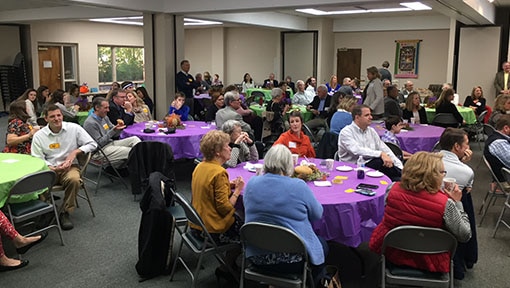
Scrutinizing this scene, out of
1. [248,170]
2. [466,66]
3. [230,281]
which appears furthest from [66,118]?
[466,66]

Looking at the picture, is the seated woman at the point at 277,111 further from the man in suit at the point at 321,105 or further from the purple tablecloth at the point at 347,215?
the purple tablecloth at the point at 347,215

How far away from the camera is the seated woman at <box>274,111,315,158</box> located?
4.81 meters

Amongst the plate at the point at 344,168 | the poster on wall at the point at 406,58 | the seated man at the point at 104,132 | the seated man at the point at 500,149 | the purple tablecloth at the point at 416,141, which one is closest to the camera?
the plate at the point at 344,168

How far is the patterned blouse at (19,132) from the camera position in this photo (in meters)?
5.07

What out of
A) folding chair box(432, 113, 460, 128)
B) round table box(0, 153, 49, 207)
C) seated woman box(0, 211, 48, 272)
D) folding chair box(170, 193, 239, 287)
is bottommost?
seated woman box(0, 211, 48, 272)

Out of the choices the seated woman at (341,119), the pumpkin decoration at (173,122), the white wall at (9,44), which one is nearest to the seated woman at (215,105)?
the pumpkin decoration at (173,122)

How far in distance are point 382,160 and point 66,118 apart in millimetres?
5875

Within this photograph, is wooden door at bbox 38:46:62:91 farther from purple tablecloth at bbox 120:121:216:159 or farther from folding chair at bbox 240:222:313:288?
folding chair at bbox 240:222:313:288

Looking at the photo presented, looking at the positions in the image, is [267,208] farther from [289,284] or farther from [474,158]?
[474,158]

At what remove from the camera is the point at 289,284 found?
2.70m

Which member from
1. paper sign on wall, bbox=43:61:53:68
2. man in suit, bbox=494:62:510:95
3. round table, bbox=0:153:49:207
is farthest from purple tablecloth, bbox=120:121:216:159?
paper sign on wall, bbox=43:61:53:68

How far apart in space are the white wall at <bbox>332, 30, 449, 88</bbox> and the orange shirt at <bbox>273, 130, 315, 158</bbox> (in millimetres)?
11209

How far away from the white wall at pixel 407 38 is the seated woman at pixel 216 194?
1302 centimetres

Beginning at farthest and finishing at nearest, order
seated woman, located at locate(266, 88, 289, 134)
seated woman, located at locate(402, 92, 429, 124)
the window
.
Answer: the window → seated woman, located at locate(266, 88, 289, 134) → seated woman, located at locate(402, 92, 429, 124)
